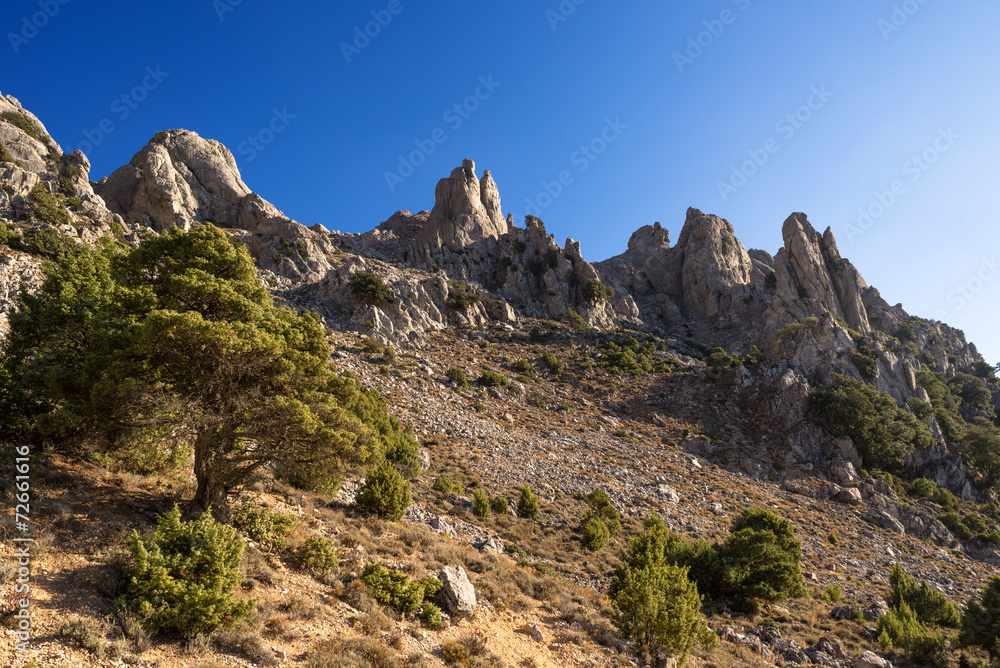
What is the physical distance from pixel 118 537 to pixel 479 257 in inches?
2662

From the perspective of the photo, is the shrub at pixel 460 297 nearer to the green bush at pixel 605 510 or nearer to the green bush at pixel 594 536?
the green bush at pixel 605 510

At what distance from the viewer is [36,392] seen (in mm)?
12188

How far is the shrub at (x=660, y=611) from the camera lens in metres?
11.5

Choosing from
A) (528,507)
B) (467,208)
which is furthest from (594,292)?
(528,507)

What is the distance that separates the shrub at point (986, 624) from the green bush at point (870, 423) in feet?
90.3

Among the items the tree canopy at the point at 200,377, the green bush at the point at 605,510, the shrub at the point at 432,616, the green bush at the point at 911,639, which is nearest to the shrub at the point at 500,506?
the green bush at the point at 605,510

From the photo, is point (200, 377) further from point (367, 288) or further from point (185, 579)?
point (367, 288)

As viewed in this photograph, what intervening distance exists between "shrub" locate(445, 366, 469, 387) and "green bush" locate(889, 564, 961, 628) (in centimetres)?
2993

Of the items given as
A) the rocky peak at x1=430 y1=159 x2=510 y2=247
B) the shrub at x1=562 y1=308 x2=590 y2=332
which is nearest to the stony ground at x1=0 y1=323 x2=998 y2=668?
the shrub at x1=562 y1=308 x2=590 y2=332

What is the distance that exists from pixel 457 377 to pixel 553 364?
1377 centimetres

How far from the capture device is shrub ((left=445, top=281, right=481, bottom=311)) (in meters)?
56.0

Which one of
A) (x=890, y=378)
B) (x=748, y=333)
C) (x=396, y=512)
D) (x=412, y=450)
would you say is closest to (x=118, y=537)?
(x=396, y=512)

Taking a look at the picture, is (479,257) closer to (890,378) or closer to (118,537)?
(890,378)

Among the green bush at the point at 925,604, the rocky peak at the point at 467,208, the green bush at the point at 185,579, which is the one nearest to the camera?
the green bush at the point at 185,579
